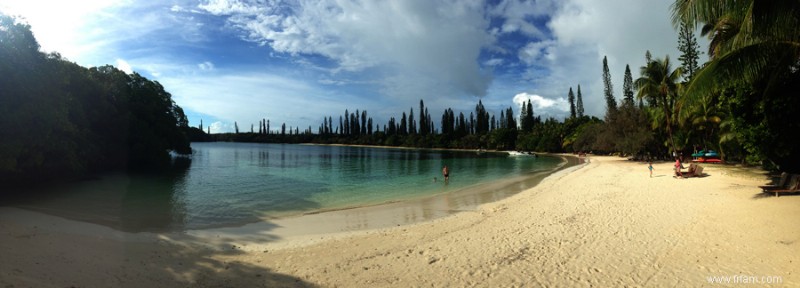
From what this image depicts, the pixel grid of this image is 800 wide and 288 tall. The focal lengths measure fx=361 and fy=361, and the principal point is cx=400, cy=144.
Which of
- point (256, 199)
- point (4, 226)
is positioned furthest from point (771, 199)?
point (4, 226)

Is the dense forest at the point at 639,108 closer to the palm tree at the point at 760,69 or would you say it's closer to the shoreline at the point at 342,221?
the palm tree at the point at 760,69

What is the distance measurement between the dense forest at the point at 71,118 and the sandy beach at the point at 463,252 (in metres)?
8.06

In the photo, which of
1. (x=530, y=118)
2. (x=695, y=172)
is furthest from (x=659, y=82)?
(x=530, y=118)

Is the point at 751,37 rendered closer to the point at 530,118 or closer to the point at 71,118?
the point at 71,118

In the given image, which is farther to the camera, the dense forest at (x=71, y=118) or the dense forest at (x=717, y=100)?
the dense forest at (x=71, y=118)

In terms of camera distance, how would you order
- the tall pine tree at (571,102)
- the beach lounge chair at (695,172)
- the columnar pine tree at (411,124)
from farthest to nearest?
1. the columnar pine tree at (411,124)
2. the tall pine tree at (571,102)
3. the beach lounge chair at (695,172)

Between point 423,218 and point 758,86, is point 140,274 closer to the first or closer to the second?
point 423,218

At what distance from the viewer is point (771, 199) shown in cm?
1099

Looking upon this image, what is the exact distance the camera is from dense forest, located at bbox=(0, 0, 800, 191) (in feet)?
27.4

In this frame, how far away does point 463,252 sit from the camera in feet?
25.9

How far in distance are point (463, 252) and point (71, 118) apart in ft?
101

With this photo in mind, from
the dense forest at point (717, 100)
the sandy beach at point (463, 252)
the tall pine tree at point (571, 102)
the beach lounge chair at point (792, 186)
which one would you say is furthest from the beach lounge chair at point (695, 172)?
the tall pine tree at point (571, 102)

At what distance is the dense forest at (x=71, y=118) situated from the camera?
54.1 ft

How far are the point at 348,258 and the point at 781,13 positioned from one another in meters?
9.93
